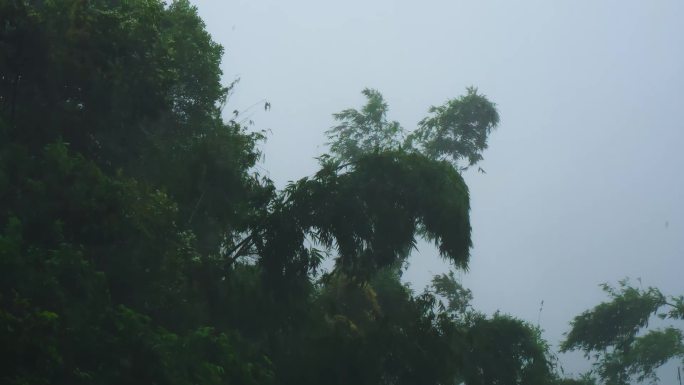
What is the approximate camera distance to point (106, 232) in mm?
9875

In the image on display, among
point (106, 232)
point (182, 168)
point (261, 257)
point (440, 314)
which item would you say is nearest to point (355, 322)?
point (440, 314)

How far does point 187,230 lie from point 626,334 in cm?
1689

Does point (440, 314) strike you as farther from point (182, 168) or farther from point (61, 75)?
point (61, 75)

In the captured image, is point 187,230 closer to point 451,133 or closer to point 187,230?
point 187,230

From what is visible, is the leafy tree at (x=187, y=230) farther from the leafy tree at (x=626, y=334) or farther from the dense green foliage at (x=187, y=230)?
the leafy tree at (x=626, y=334)

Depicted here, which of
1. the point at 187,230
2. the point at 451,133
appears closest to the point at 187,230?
the point at 187,230

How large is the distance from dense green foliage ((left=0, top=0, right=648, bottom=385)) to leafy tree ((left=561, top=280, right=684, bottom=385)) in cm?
920

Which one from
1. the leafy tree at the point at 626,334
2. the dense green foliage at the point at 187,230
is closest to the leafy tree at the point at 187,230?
the dense green foliage at the point at 187,230

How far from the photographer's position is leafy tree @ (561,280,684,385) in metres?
24.3

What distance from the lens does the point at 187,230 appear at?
494 inches

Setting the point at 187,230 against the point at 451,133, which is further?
the point at 451,133

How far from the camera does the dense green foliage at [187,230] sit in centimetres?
891

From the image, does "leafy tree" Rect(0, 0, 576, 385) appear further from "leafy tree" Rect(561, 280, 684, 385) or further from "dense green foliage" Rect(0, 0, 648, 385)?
"leafy tree" Rect(561, 280, 684, 385)

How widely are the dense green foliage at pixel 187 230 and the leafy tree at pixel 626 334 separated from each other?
30.2 feet
